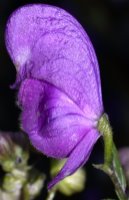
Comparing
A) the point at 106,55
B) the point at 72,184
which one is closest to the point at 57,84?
the point at 72,184

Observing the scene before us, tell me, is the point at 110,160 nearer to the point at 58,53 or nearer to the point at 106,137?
the point at 106,137

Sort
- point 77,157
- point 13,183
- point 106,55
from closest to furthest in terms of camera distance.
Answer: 1. point 77,157
2. point 13,183
3. point 106,55

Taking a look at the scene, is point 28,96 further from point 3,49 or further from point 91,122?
point 3,49

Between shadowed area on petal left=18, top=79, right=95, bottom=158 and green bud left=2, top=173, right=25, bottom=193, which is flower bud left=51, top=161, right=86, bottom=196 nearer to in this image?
green bud left=2, top=173, right=25, bottom=193

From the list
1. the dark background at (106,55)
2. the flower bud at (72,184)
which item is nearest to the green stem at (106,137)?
the flower bud at (72,184)

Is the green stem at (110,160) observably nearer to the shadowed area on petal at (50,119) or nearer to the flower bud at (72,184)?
the shadowed area on petal at (50,119)

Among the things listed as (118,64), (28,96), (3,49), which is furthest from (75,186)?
(3,49)
